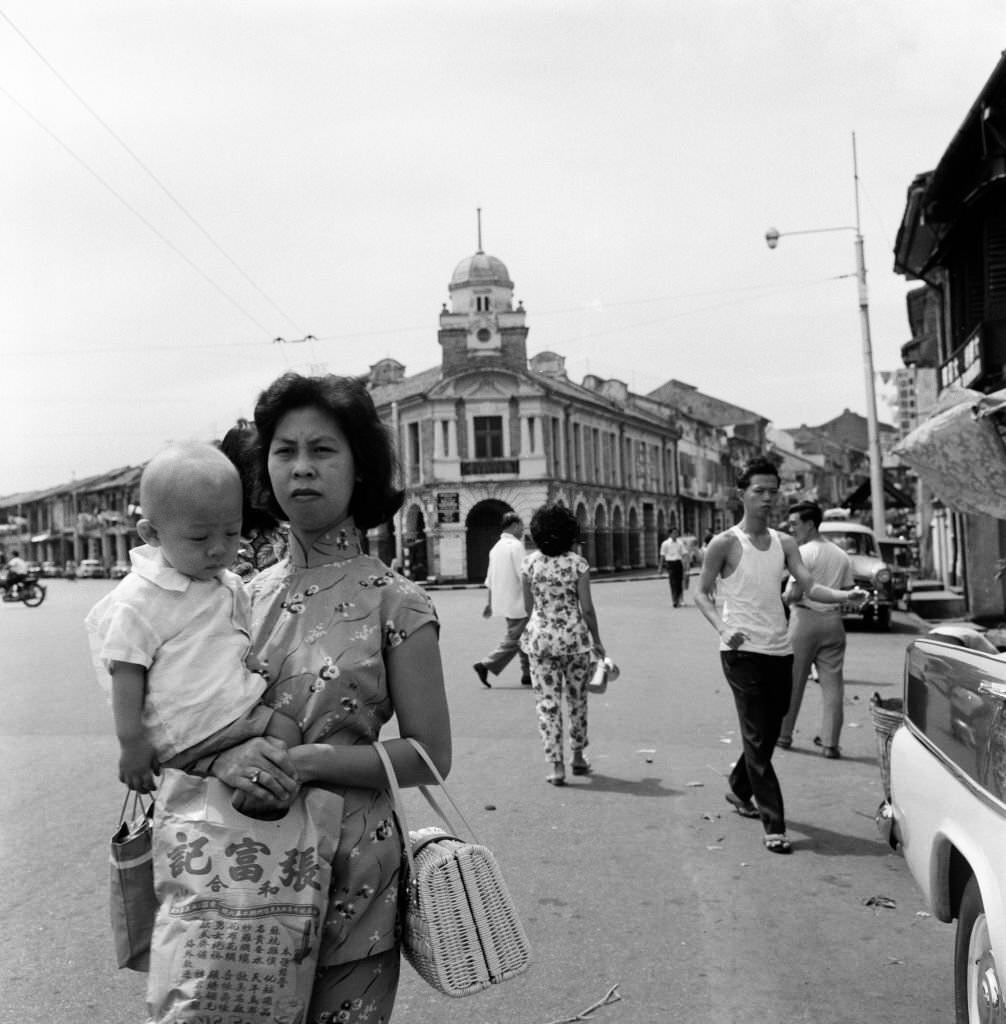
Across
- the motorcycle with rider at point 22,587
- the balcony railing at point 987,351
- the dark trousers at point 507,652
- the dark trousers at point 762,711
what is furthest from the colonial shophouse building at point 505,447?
the dark trousers at point 762,711

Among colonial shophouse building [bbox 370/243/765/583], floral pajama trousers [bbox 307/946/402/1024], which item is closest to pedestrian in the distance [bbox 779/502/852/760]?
floral pajama trousers [bbox 307/946/402/1024]

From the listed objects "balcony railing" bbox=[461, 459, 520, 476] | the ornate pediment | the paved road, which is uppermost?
the ornate pediment

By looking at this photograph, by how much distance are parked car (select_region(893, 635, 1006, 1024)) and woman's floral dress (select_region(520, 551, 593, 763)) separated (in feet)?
11.2

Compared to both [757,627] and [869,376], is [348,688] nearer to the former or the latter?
[757,627]

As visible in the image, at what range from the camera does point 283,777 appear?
1976mm

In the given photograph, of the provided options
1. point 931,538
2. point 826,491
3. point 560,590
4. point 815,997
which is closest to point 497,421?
point 931,538

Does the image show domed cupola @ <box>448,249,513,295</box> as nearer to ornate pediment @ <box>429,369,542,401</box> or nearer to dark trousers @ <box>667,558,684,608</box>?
ornate pediment @ <box>429,369,542,401</box>

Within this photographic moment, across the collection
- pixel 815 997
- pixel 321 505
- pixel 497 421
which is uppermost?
pixel 497 421

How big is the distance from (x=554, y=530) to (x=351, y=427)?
534cm

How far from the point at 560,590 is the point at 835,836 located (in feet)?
8.27

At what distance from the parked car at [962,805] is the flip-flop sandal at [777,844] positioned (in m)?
1.56

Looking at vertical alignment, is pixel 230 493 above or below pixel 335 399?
below

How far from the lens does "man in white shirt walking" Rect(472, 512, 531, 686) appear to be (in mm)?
11695

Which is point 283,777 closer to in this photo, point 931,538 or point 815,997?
point 815,997
